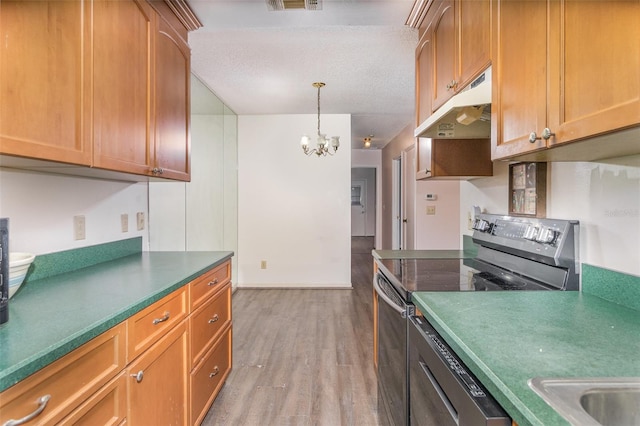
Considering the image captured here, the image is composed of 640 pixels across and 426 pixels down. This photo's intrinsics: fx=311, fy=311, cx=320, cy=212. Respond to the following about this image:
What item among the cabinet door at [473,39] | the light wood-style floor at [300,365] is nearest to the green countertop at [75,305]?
the light wood-style floor at [300,365]

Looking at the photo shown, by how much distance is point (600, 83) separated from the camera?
2.50 ft

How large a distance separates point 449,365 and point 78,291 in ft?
4.27

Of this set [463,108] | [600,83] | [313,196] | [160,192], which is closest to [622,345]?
[600,83]

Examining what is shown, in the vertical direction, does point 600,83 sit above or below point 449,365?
above

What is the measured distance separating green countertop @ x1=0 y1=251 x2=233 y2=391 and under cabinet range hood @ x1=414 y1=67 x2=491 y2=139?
1.35 m

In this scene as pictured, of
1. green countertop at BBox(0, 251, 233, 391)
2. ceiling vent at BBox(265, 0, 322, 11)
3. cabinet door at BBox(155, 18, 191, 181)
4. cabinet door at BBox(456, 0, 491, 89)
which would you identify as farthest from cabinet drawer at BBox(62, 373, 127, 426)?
ceiling vent at BBox(265, 0, 322, 11)

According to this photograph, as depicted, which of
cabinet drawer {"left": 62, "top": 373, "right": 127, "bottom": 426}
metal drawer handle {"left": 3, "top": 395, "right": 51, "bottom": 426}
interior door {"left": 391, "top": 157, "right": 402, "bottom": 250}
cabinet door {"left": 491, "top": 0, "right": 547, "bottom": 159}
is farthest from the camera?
interior door {"left": 391, "top": 157, "right": 402, "bottom": 250}

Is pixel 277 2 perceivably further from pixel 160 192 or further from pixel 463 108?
pixel 160 192

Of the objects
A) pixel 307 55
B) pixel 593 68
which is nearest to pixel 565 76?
pixel 593 68

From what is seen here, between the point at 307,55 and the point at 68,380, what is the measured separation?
2564mm

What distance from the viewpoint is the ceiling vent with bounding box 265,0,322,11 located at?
5.61 ft

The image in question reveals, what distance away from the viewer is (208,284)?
1.71 meters

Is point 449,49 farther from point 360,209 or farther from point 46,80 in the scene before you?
point 360,209

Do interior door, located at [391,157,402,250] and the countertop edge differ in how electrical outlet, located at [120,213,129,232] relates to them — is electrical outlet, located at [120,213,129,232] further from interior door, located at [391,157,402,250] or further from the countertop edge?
interior door, located at [391,157,402,250]
